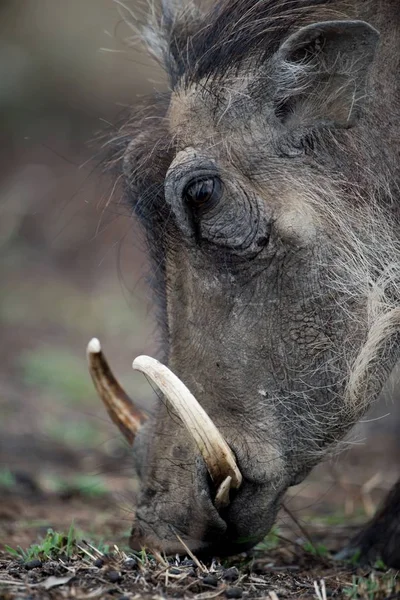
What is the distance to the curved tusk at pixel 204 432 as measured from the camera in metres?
2.80

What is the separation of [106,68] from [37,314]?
16.8ft

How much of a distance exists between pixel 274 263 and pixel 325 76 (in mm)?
699

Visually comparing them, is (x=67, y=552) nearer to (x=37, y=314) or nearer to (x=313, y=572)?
(x=313, y=572)

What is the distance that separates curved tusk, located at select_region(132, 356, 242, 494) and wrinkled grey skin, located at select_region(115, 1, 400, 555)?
0.07 meters

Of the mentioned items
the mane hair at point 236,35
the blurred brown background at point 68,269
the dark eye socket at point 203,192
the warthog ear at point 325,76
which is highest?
the mane hair at point 236,35

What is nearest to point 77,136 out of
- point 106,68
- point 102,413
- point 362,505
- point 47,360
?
point 106,68

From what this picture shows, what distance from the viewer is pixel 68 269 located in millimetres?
10742

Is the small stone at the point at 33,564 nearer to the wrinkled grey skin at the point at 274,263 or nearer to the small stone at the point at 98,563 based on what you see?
the small stone at the point at 98,563

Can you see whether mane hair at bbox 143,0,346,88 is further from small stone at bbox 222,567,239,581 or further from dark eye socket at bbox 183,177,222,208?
small stone at bbox 222,567,239,581

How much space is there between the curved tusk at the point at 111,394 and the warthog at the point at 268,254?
3 centimetres

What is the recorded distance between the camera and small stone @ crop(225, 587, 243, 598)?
2561 mm

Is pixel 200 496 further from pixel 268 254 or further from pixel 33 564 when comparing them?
pixel 268 254

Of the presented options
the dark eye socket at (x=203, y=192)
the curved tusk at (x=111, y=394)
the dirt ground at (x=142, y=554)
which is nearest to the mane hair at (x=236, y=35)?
the dark eye socket at (x=203, y=192)

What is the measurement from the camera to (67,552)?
9.49ft
